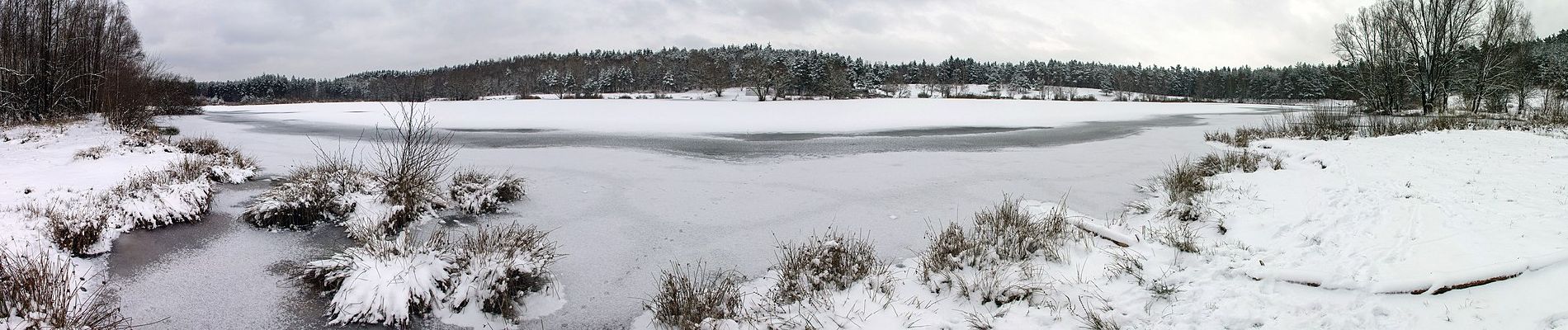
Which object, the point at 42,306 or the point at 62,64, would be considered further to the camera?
the point at 62,64

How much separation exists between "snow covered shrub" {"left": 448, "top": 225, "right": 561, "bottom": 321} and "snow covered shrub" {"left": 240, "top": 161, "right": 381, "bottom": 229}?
288 cm

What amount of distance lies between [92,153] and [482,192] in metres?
7.59

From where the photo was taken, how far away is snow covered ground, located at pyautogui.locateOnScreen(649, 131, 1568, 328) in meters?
3.34

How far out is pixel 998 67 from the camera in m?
111

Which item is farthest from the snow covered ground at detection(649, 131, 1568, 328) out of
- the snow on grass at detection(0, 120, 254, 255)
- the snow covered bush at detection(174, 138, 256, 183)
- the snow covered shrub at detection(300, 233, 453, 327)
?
the snow covered bush at detection(174, 138, 256, 183)

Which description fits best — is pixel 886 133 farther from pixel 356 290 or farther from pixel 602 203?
pixel 356 290

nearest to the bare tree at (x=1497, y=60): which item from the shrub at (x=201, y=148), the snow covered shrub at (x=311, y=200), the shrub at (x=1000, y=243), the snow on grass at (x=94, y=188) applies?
the shrub at (x=1000, y=243)

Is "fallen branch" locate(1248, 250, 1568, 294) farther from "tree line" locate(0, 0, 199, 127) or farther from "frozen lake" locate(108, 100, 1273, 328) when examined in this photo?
"tree line" locate(0, 0, 199, 127)

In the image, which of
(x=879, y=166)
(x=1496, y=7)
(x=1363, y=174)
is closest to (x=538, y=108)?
(x=879, y=166)

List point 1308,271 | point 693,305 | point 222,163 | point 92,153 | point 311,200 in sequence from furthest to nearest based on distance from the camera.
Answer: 1. point 92,153
2. point 222,163
3. point 311,200
4. point 693,305
5. point 1308,271

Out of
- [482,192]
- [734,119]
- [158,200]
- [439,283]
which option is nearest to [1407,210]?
[439,283]

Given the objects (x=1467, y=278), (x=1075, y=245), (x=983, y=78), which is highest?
(x=983, y=78)

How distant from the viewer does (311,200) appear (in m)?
6.89

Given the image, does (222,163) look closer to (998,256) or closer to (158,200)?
(158,200)
